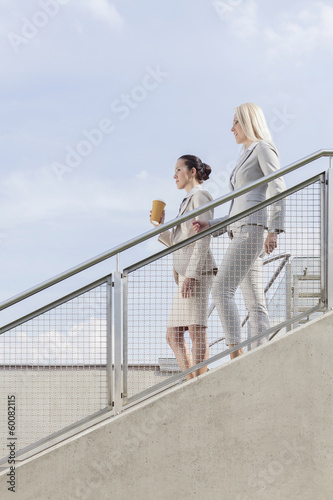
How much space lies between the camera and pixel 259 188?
526cm

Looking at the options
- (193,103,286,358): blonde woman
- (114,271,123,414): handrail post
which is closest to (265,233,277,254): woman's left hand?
(193,103,286,358): blonde woman

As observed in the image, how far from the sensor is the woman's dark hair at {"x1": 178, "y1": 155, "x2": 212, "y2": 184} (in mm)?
5582

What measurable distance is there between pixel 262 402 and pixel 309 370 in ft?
1.22

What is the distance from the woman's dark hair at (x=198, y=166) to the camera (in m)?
5.58

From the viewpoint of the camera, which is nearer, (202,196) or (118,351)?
(118,351)

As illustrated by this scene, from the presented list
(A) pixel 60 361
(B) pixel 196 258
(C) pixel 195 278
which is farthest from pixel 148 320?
(A) pixel 60 361

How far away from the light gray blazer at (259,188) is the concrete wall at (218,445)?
85 centimetres

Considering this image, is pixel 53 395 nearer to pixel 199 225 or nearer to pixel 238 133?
pixel 199 225

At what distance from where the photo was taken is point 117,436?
5.01 metres

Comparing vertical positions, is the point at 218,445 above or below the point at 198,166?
below

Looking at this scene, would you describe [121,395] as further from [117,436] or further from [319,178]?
[319,178]

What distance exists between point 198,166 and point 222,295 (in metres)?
1.02

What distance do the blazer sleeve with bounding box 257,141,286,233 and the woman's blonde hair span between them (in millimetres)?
106

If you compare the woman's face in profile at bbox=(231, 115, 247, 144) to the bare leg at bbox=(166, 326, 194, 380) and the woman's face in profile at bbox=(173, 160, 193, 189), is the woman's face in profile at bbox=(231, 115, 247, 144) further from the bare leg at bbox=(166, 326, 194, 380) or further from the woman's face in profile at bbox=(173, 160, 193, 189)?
the bare leg at bbox=(166, 326, 194, 380)
